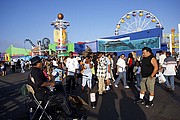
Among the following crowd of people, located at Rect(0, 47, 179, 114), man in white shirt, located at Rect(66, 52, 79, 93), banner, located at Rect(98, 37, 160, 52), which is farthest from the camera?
banner, located at Rect(98, 37, 160, 52)

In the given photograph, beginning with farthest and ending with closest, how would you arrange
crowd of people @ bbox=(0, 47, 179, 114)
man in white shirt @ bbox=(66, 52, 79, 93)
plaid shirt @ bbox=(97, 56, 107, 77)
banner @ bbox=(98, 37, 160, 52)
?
banner @ bbox=(98, 37, 160, 52) → man in white shirt @ bbox=(66, 52, 79, 93) → plaid shirt @ bbox=(97, 56, 107, 77) → crowd of people @ bbox=(0, 47, 179, 114)

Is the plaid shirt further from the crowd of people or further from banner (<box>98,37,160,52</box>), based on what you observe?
banner (<box>98,37,160,52</box>)

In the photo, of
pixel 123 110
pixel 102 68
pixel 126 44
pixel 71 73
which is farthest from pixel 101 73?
pixel 126 44

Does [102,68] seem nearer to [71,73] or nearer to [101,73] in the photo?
[101,73]

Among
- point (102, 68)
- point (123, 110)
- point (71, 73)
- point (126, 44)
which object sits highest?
point (126, 44)

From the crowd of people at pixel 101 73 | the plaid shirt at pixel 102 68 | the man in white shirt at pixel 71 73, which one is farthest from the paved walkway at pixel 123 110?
the man in white shirt at pixel 71 73

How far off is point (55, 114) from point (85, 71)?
3019mm

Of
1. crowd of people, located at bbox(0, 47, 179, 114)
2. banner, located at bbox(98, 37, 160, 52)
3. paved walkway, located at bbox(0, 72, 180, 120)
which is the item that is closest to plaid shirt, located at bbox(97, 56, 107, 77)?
crowd of people, located at bbox(0, 47, 179, 114)

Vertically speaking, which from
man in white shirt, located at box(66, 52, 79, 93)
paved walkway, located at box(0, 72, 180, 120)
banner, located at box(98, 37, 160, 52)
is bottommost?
paved walkway, located at box(0, 72, 180, 120)

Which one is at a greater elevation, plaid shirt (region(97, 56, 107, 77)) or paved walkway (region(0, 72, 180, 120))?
plaid shirt (region(97, 56, 107, 77))

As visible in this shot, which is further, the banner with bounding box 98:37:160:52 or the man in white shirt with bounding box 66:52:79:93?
the banner with bounding box 98:37:160:52

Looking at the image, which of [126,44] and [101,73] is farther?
[126,44]

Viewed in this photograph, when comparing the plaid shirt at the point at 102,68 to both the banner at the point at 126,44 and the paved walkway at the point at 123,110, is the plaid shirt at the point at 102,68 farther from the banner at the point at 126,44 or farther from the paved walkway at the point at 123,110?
the banner at the point at 126,44

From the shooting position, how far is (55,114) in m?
4.92
